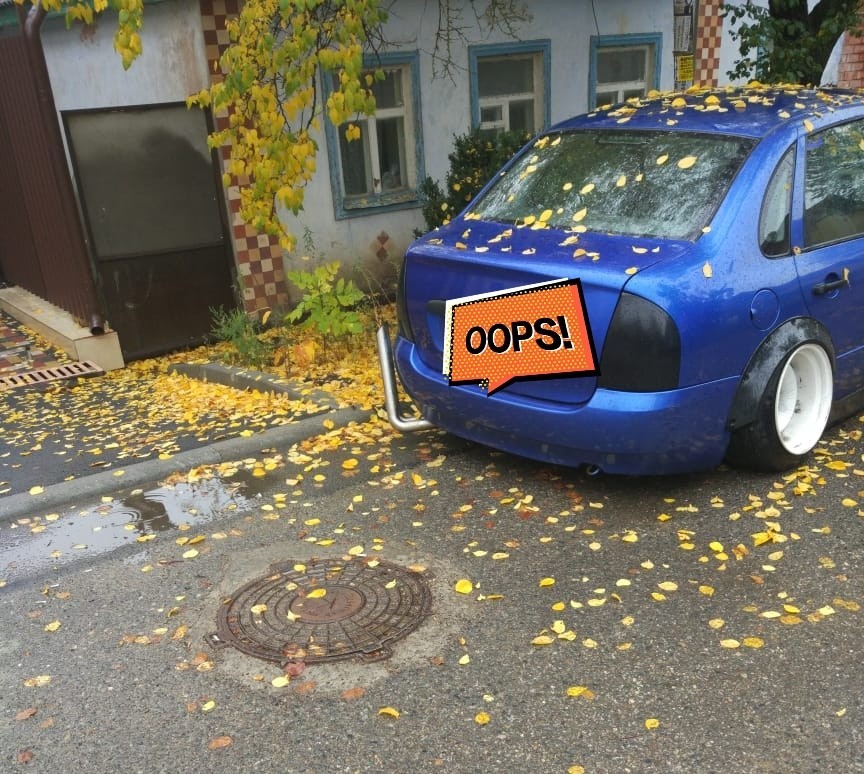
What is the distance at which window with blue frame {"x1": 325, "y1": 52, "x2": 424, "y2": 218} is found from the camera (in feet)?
30.5

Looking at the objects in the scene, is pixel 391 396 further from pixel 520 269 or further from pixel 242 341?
pixel 242 341

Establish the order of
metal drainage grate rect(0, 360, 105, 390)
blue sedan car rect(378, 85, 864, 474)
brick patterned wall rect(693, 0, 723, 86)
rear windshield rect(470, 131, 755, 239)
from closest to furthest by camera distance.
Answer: blue sedan car rect(378, 85, 864, 474) → rear windshield rect(470, 131, 755, 239) → metal drainage grate rect(0, 360, 105, 390) → brick patterned wall rect(693, 0, 723, 86)

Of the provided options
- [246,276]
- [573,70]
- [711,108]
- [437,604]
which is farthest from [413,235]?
[437,604]

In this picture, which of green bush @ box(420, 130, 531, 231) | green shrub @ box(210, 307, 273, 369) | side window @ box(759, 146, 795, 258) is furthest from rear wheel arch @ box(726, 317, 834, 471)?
green bush @ box(420, 130, 531, 231)

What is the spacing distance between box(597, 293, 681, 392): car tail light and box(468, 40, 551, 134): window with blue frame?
655 cm

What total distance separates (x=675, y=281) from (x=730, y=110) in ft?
4.82

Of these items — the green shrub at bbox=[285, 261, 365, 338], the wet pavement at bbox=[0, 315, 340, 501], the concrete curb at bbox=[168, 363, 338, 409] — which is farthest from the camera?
the green shrub at bbox=[285, 261, 365, 338]

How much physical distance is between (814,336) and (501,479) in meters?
1.69

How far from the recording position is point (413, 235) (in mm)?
9805

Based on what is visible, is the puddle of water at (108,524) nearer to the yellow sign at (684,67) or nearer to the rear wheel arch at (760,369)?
the rear wheel arch at (760,369)

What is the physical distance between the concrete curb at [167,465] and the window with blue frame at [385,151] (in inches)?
160

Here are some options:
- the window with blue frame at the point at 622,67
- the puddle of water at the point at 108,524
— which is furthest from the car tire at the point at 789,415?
the window with blue frame at the point at 622,67

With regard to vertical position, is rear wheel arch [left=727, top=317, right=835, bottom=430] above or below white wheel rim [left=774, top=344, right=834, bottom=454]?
above

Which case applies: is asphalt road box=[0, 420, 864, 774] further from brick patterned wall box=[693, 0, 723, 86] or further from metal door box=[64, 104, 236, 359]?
brick patterned wall box=[693, 0, 723, 86]
